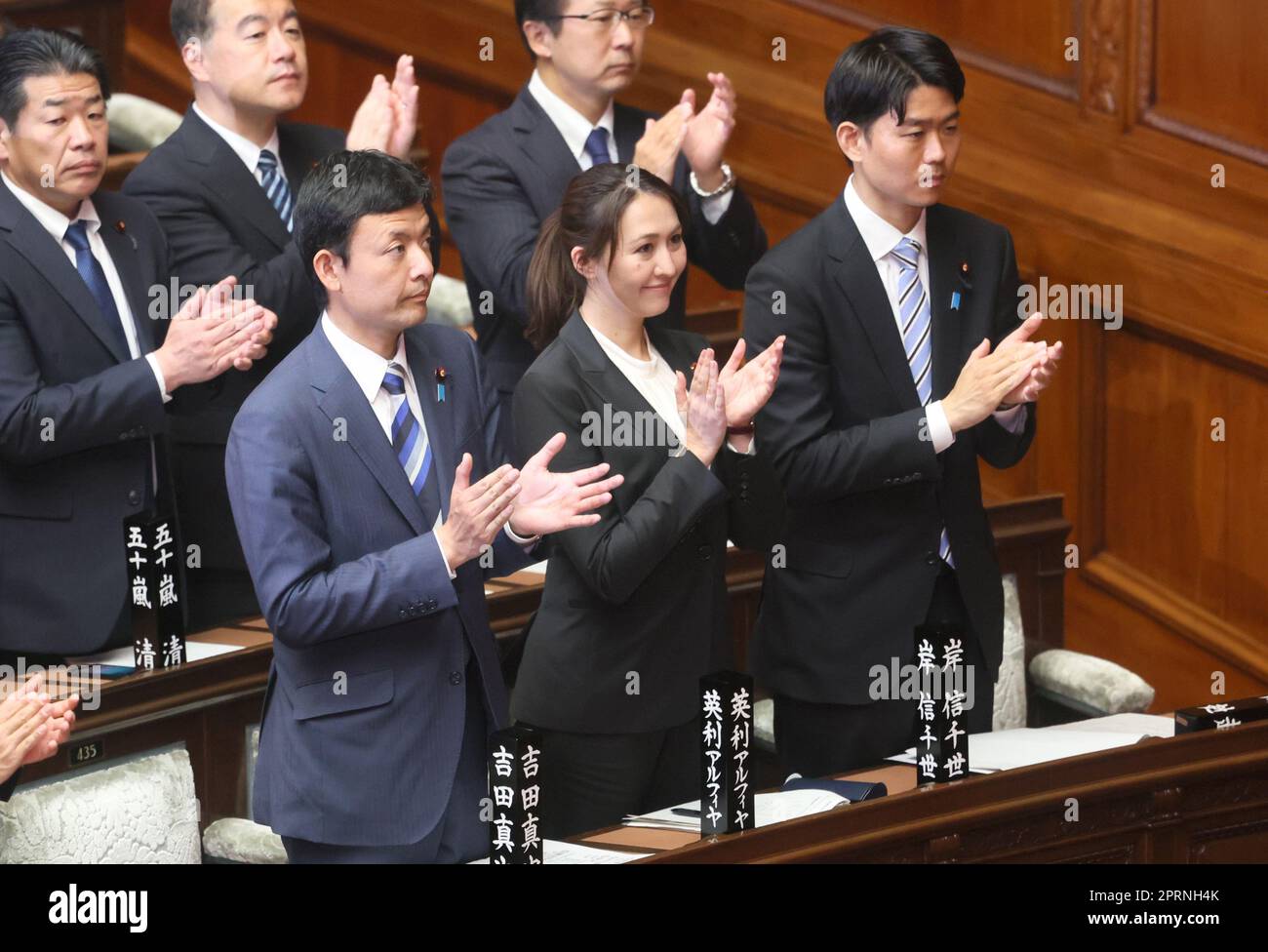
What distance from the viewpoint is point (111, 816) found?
109 inches

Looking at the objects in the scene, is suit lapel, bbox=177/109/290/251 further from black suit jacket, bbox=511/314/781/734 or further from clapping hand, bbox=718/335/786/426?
clapping hand, bbox=718/335/786/426

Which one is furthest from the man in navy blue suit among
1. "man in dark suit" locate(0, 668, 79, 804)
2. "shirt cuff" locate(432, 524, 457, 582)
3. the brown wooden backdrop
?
the brown wooden backdrop

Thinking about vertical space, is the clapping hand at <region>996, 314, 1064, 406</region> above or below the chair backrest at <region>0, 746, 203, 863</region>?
above

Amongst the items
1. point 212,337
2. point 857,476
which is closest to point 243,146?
point 212,337

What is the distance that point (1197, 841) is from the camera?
8.90 feet

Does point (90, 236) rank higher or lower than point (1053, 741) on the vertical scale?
higher

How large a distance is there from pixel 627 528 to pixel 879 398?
0.48m

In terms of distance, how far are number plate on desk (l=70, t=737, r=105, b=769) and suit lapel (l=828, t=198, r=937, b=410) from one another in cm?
126

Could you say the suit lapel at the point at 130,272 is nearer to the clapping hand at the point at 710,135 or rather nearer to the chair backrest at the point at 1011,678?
the clapping hand at the point at 710,135

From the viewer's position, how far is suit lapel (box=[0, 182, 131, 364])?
301 centimetres

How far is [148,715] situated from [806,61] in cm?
236

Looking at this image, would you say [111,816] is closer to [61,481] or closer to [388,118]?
[61,481]
